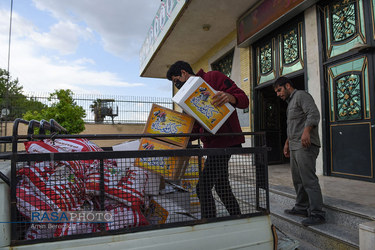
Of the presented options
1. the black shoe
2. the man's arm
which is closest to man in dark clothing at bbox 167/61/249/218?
the man's arm

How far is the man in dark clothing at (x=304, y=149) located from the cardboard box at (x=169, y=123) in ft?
4.93

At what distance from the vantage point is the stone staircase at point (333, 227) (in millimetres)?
2188

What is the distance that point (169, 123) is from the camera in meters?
1.76

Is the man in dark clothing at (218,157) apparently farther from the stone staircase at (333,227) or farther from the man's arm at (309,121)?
the man's arm at (309,121)

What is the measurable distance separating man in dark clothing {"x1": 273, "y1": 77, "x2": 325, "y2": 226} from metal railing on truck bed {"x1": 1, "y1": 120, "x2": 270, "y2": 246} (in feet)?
3.63

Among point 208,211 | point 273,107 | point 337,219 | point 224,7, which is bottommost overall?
point 337,219

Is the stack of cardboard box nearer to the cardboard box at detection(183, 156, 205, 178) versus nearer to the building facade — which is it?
the cardboard box at detection(183, 156, 205, 178)

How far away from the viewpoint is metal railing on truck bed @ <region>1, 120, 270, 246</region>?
1.23 metres

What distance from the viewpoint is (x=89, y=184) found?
1.39 meters

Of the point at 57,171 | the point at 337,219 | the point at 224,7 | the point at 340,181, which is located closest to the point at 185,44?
the point at 224,7

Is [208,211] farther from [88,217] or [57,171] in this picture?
[57,171]

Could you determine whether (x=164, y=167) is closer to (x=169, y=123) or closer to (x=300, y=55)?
(x=169, y=123)

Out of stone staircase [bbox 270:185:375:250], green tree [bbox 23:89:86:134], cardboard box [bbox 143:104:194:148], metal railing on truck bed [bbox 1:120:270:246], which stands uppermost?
green tree [bbox 23:89:86:134]

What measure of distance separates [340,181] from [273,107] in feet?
10.6
